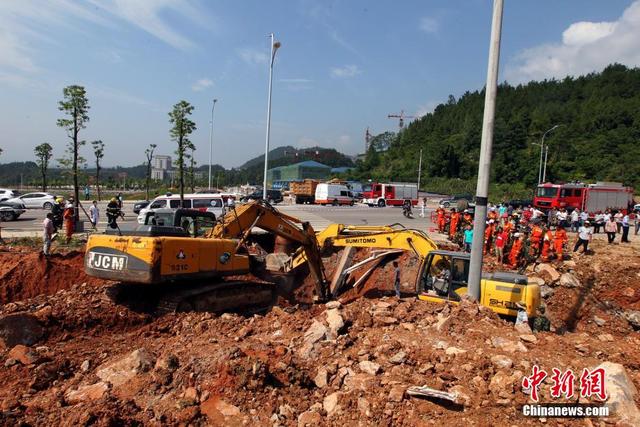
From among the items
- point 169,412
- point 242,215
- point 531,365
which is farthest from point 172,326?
point 531,365

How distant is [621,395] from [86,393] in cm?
628

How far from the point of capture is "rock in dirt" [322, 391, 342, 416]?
5.21 m

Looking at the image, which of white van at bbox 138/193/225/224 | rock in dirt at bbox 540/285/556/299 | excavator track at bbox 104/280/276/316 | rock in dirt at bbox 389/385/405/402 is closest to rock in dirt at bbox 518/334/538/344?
rock in dirt at bbox 389/385/405/402

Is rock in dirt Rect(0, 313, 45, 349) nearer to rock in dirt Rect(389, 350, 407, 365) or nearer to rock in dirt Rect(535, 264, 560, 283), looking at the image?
rock in dirt Rect(389, 350, 407, 365)

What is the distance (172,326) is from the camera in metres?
8.53

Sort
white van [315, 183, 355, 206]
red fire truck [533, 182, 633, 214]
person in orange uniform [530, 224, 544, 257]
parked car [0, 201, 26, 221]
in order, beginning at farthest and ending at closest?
white van [315, 183, 355, 206], red fire truck [533, 182, 633, 214], parked car [0, 201, 26, 221], person in orange uniform [530, 224, 544, 257]

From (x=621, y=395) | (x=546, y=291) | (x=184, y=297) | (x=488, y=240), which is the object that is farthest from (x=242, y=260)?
(x=488, y=240)

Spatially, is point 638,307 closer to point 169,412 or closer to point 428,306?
point 428,306

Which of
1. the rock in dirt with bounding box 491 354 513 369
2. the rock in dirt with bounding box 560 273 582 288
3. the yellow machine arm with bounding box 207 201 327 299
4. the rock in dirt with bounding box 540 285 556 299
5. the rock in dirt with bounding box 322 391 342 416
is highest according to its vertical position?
the yellow machine arm with bounding box 207 201 327 299

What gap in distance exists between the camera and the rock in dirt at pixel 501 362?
19.8 ft

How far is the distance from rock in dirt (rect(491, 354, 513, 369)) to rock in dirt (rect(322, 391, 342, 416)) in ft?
7.16

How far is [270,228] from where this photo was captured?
10289mm

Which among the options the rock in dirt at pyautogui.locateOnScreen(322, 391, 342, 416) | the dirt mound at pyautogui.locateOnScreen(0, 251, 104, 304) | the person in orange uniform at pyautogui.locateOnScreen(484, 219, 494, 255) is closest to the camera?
the rock in dirt at pyautogui.locateOnScreen(322, 391, 342, 416)

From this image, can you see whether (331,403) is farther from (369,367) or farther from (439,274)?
(439,274)
